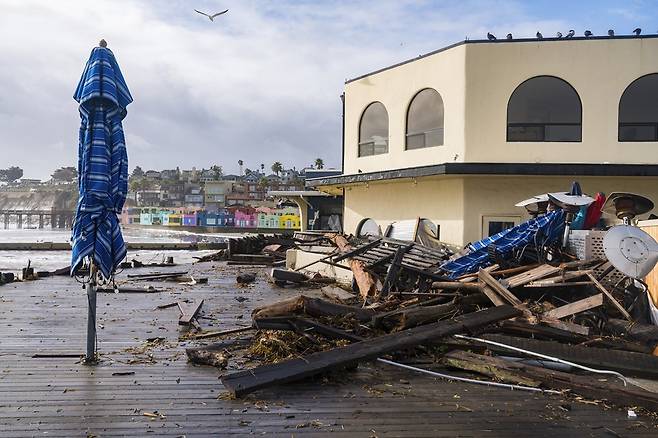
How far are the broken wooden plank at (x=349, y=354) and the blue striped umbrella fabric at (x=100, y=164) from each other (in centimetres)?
222

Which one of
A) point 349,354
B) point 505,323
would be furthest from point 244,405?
point 505,323

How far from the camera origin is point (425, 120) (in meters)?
15.8

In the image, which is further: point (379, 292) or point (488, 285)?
point (379, 292)

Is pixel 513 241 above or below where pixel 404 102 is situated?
below

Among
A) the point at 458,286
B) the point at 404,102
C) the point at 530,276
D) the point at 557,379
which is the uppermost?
the point at 404,102

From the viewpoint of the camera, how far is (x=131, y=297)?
39.7ft

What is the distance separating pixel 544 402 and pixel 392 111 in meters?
12.8

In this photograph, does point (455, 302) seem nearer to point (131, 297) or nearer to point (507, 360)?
point (507, 360)

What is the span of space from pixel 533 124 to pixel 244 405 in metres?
12.4

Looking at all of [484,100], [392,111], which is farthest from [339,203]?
[484,100]

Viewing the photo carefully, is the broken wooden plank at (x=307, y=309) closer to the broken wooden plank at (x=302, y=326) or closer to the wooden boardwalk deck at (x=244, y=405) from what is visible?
the broken wooden plank at (x=302, y=326)

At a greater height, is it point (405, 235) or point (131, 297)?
point (405, 235)

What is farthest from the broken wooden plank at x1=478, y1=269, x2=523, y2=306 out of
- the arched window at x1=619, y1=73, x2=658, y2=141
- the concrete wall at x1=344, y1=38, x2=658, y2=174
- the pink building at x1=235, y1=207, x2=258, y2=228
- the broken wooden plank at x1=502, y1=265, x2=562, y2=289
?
the pink building at x1=235, y1=207, x2=258, y2=228

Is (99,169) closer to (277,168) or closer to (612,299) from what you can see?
(612,299)
